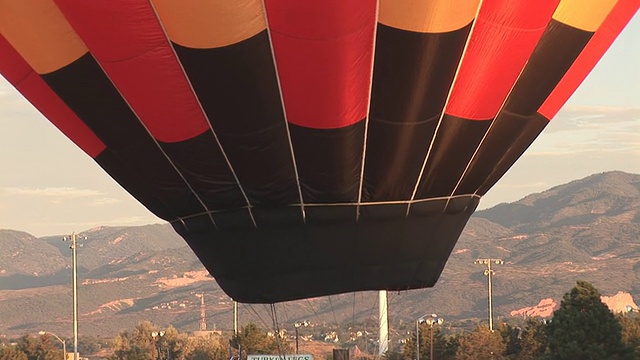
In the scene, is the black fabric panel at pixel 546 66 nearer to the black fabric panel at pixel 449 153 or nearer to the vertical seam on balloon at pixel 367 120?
the black fabric panel at pixel 449 153

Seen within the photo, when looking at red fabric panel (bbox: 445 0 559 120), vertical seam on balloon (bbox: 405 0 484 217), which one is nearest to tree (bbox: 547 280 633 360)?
vertical seam on balloon (bbox: 405 0 484 217)

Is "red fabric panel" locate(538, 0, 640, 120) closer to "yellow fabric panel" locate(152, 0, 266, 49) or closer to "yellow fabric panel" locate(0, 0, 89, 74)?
"yellow fabric panel" locate(152, 0, 266, 49)

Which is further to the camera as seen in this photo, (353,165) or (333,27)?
(353,165)

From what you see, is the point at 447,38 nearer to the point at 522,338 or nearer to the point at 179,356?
the point at 522,338

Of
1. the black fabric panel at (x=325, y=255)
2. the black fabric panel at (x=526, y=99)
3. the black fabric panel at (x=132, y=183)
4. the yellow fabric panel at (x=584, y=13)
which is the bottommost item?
the black fabric panel at (x=325, y=255)

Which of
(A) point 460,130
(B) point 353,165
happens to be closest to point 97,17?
(B) point 353,165

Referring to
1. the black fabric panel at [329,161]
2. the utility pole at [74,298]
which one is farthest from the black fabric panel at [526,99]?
the utility pole at [74,298]

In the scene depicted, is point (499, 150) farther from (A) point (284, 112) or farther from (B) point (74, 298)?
(B) point (74, 298)
